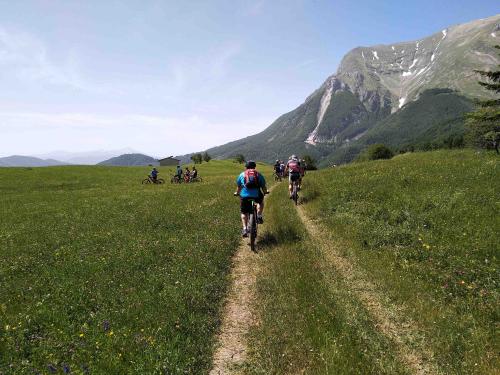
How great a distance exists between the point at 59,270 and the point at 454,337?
40.4ft

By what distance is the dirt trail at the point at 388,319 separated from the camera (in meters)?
6.81

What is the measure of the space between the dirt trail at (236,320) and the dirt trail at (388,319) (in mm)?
3018

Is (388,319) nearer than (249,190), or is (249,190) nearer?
(388,319)

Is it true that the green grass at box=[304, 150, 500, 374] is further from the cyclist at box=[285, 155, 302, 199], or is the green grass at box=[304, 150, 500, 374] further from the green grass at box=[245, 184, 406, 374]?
the cyclist at box=[285, 155, 302, 199]

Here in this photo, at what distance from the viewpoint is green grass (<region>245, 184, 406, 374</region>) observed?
22.2ft

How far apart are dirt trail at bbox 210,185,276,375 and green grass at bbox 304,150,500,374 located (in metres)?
3.87

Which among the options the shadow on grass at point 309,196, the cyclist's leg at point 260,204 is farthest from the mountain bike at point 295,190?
the cyclist's leg at point 260,204

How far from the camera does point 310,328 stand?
26.1 ft

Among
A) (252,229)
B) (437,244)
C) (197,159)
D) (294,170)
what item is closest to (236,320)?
(252,229)

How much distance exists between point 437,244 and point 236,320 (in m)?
8.12

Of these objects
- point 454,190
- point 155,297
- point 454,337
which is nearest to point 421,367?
point 454,337

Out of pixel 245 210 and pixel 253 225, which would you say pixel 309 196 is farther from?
pixel 253 225

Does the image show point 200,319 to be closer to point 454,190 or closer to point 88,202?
point 454,190

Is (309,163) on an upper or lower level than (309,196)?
lower
